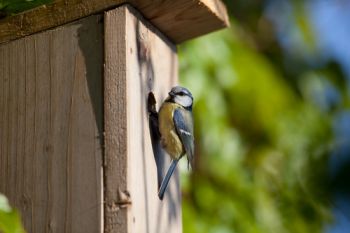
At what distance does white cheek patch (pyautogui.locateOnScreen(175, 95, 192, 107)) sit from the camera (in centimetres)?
202

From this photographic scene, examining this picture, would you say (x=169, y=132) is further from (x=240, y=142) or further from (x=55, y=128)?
(x=240, y=142)

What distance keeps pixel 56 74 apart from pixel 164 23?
407mm

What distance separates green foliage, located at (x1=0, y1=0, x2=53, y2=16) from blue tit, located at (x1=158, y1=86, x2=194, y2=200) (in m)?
0.44

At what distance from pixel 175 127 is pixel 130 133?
356 mm

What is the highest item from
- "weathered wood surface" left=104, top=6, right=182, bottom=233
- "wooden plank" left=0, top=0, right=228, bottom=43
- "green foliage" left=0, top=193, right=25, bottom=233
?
"wooden plank" left=0, top=0, right=228, bottom=43

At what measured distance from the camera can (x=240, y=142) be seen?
309cm

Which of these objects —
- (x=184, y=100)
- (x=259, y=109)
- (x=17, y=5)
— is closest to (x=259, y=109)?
(x=259, y=109)

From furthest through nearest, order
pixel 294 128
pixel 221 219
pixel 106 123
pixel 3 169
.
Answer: pixel 294 128 → pixel 221 219 → pixel 3 169 → pixel 106 123

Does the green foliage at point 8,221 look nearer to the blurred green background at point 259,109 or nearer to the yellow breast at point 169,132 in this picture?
the yellow breast at point 169,132

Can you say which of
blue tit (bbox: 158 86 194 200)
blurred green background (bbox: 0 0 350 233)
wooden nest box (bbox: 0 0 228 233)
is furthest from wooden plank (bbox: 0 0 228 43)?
blurred green background (bbox: 0 0 350 233)

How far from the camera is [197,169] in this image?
2.90 metres

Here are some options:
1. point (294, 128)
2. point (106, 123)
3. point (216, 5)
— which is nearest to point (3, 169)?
point (106, 123)

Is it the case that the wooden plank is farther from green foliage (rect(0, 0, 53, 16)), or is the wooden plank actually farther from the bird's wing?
the bird's wing

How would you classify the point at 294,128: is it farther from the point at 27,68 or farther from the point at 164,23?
the point at 27,68
